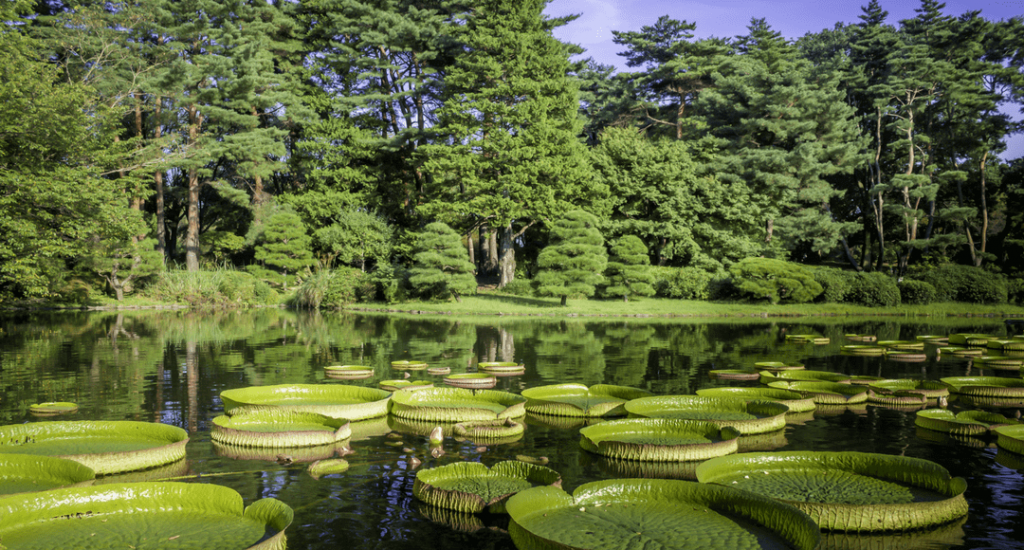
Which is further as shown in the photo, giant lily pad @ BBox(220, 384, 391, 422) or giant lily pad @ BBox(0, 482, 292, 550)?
giant lily pad @ BBox(220, 384, 391, 422)

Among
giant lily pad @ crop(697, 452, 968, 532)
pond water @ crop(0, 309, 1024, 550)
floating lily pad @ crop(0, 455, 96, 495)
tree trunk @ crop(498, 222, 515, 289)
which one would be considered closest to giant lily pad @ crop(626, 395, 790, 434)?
pond water @ crop(0, 309, 1024, 550)

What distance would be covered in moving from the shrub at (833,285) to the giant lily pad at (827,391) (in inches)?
830

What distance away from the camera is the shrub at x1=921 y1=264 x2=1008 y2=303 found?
1086 inches

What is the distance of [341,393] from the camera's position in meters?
7.93

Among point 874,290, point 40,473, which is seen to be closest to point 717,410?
point 40,473

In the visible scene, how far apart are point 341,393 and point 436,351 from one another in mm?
5287

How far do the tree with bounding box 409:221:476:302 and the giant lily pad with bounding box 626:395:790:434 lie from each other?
1884 cm

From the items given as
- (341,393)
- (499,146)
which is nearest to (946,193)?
(499,146)

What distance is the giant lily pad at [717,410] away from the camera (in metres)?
6.46

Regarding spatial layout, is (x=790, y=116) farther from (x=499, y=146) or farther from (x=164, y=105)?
(x=164, y=105)

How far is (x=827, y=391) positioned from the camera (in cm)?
837

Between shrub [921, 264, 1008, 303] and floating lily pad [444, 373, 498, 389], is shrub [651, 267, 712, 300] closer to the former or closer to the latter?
shrub [921, 264, 1008, 303]

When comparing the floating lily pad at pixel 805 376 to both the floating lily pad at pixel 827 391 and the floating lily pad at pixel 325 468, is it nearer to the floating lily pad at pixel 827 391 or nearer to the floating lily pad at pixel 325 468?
the floating lily pad at pixel 827 391

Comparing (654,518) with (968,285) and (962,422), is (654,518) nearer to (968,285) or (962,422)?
(962,422)
